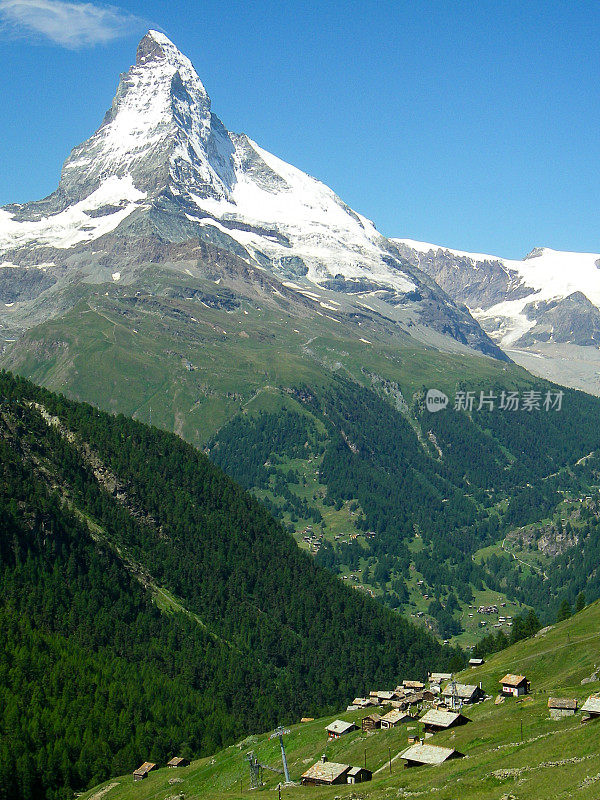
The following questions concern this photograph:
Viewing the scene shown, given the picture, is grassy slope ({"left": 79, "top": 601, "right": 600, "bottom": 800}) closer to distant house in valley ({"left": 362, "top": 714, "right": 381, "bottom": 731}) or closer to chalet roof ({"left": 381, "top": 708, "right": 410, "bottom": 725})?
distant house in valley ({"left": 362, "top": 714, "right": 381, "bottom": 731})

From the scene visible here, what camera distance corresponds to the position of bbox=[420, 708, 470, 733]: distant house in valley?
429ft

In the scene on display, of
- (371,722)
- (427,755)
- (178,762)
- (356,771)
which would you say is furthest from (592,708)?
(178,762)

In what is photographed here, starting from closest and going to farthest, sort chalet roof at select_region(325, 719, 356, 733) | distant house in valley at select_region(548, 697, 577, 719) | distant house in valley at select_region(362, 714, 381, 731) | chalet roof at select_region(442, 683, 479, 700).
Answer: distant house in valley at select_region(548, 697, 577, 719)
distant house in valley at select_region(362, 714, 381, 731)
chalet roof at select_region(442, 683, 479, 700)
chalet roof at select_region(325, 719, 356, 733)

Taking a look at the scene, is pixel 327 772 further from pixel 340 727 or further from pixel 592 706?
pixel 592 706

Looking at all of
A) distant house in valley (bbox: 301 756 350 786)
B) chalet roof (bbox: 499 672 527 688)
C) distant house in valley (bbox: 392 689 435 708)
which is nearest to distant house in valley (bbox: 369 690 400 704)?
distant house in valley (bbox: 392 689 435 708)

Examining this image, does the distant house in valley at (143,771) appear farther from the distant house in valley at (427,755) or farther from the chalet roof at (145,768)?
the distant house in valley at (427,755)

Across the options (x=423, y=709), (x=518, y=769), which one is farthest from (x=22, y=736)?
(x=518, y=769)

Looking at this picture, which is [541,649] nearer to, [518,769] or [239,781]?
[239,781]

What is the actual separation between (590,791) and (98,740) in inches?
4635

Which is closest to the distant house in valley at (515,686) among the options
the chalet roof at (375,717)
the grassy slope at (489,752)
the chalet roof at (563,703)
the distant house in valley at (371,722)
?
the grassy slope at (489,752)

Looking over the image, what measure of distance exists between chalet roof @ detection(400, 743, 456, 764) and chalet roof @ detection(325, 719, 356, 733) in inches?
1559

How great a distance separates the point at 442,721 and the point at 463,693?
2511 cm

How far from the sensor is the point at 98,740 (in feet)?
572

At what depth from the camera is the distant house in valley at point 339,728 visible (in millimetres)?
153500
